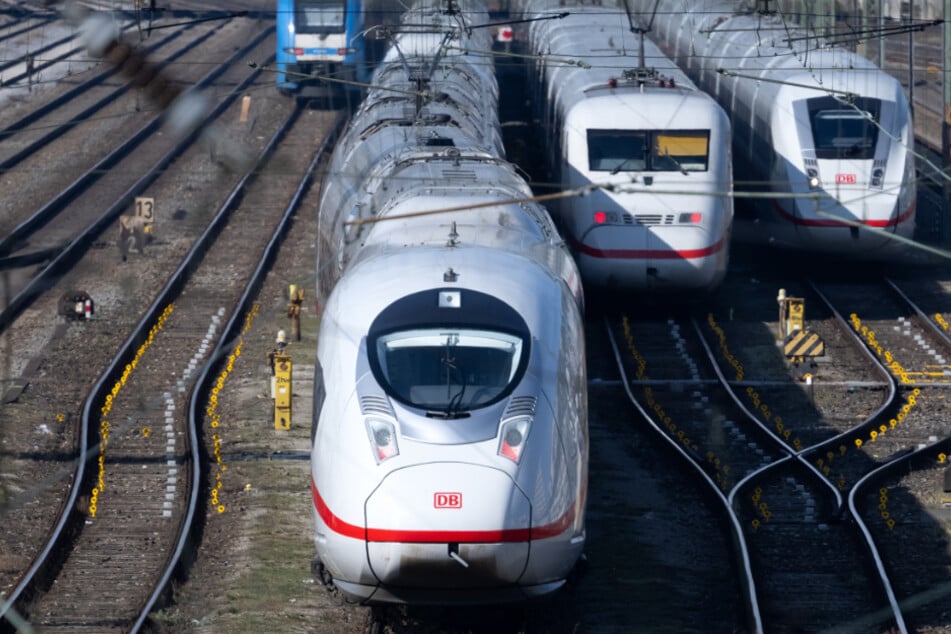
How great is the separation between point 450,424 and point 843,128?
11717 millimetres

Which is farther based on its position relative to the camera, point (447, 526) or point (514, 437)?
point (514, 437)

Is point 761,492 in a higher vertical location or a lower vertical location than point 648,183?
lower

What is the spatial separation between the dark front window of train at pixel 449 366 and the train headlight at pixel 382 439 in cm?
21

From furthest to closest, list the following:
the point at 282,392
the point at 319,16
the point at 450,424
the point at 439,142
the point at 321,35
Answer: the point at 319,16 < the point at 321,35 < the point at 439,142 < the point at 282,392 < the point at 450,424

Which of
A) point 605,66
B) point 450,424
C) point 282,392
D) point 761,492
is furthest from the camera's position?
point 605,66

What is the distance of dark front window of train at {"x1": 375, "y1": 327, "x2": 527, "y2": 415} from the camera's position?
29.0ft

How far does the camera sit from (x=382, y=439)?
342 inches

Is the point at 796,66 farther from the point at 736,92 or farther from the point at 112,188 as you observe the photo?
the point at 112,188

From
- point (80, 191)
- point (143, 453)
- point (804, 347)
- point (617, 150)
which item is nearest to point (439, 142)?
point (617, 150)

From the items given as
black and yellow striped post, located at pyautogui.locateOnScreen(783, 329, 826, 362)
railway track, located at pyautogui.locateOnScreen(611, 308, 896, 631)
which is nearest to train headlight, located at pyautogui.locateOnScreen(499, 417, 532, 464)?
railway track, located at pyautogui.locateOnScreen(611, 308, 896, 631)

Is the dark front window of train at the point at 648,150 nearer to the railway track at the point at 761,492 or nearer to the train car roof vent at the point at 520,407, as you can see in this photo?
the railway track at the point at 761,492

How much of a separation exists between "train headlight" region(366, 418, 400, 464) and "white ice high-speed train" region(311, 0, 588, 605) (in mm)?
10

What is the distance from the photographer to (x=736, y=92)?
2292 centimetres

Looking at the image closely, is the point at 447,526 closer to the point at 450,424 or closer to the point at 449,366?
the point at 450,424
